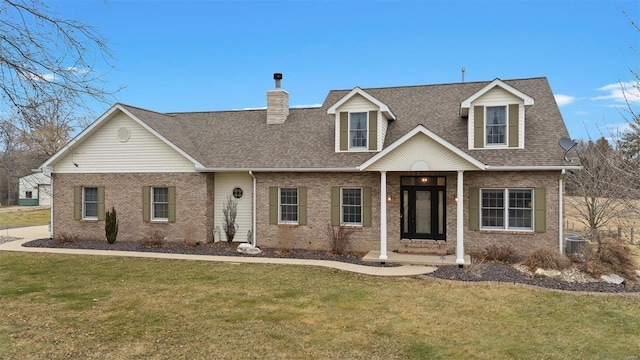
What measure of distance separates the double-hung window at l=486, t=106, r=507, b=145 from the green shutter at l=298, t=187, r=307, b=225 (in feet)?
23.2

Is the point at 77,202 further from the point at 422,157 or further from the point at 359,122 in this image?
the point at 422,157

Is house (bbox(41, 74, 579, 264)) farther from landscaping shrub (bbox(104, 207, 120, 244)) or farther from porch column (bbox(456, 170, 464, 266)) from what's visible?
landscaping shrub (bbox(104, 207, 120, 244))

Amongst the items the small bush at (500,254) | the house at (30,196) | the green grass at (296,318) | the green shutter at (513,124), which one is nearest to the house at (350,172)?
the green shutter at (513,124)

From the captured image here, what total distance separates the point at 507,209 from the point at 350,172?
5.66 meters

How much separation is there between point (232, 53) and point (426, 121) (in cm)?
965

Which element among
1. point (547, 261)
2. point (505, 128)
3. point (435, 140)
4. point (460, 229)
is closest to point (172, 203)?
point (435, 140)

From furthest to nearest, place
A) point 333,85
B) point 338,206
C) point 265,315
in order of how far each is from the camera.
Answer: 1. point 333,85
2. point 338,206
3. point 265,315

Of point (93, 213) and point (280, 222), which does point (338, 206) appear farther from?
point (93, 213)

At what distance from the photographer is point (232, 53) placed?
19.5m

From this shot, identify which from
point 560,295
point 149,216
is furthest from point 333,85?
point 560,295

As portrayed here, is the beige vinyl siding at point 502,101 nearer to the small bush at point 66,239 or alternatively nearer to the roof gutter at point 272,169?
the roof gutter at point 272,169

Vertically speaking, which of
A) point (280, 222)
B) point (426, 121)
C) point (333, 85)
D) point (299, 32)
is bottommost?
point (280, 222)

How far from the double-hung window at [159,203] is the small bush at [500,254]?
41.0 ft

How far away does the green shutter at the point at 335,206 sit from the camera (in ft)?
51.3
